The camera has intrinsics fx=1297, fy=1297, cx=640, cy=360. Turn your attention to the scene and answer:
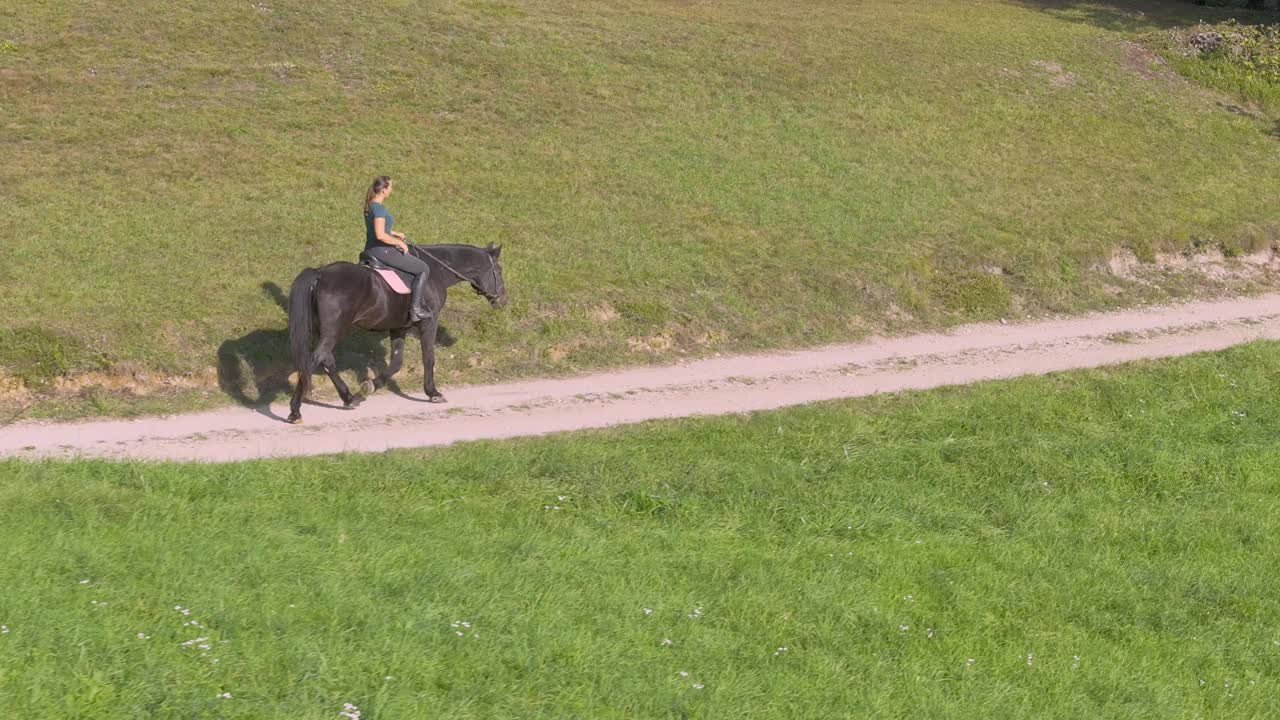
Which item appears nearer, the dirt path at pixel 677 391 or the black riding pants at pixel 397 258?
the dirt path at pixel 677 391

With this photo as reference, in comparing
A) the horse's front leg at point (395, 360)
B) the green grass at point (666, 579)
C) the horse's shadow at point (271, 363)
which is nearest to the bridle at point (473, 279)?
the horse's front leg at point (395, 360)

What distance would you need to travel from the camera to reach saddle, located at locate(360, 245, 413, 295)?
1625 centimetres

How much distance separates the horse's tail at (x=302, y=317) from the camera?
15.1m

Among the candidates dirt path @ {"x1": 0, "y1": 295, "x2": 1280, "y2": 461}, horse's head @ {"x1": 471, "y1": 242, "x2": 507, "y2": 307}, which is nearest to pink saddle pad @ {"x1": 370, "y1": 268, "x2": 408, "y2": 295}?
horse's head @ {"x1": 471, "y1": 242, "x2": 507, "y2": 307}

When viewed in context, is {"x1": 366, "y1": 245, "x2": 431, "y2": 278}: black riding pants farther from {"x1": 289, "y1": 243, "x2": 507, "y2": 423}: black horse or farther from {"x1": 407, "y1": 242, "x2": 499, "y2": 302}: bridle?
{"x1": 407, "y1": 242, "x2": 499, "y2": 302}: bridle

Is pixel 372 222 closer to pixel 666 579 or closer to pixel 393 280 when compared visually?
pixel 393 280

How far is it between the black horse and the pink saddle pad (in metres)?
0.06

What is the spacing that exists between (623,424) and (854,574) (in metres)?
5.75

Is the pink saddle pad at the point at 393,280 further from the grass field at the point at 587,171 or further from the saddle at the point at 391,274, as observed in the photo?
the grass field at the point at 587,171

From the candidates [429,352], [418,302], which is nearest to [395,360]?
[429,352]

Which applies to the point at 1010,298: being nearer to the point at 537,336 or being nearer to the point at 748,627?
the point at 537,336

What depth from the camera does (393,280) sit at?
16.3 metres

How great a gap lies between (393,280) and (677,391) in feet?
14.4

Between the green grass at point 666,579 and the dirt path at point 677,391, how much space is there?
1.40m
